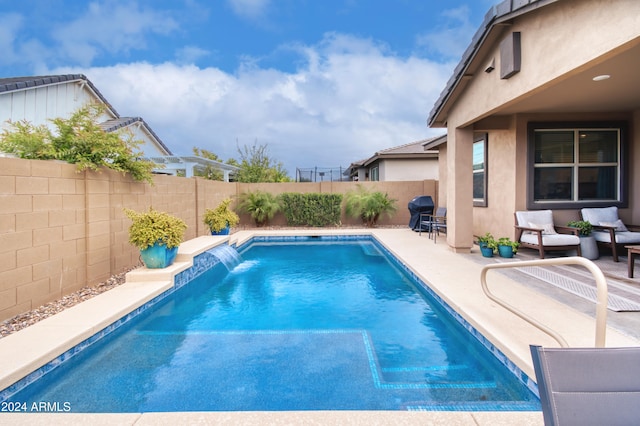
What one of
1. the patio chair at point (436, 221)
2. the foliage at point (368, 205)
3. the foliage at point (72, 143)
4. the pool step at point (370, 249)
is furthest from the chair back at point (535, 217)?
the foliage at point (72, 143)

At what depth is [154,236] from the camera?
217 inches

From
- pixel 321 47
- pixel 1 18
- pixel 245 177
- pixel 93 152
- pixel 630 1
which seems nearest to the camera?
pixel 630 1

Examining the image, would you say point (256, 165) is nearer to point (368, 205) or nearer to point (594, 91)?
point (368, 205)

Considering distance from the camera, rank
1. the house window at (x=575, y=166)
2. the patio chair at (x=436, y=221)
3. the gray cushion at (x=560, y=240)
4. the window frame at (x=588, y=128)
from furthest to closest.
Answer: the patio chair at (x=436, y=221)
the house window at (x=575, y=166)
the window frame at (x=588, y=128)
the gray cushion at (x=560, y=240)

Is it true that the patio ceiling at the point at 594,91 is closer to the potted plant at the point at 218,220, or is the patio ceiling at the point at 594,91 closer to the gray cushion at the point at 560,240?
the gray cushion at the point at 560,240

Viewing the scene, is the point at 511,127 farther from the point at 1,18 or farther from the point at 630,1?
the point at 1,18

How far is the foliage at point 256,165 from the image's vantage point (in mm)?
21406

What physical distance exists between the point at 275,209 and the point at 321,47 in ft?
22.4

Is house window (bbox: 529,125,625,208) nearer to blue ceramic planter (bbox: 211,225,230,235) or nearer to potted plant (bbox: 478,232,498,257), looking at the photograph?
potted plant (bbox: 478,232,498,257)

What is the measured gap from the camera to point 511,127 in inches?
295

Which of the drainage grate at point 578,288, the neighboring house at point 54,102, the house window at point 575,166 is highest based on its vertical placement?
the neighboring house at point 54,102

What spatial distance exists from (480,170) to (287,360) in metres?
7.11

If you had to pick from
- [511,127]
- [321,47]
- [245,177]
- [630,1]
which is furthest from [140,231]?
[245,177]

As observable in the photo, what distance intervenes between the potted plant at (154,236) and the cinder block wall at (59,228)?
1.58 ft
